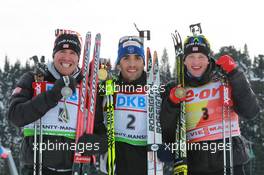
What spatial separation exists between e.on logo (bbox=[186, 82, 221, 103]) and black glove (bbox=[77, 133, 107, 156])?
4.07 feet

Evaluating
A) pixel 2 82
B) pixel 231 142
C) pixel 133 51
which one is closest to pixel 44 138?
pixel 133 51

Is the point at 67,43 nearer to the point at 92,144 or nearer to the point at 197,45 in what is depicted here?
the point at 92,144

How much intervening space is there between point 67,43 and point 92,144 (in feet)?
4.51

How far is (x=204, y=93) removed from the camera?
621 cm

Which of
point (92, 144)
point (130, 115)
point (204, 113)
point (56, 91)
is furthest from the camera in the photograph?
point (130, 115)

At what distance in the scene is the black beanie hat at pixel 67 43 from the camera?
627 centimetres

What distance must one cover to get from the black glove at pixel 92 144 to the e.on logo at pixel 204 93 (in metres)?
1.24

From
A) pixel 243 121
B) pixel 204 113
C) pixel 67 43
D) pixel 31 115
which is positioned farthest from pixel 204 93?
pixel 243 121

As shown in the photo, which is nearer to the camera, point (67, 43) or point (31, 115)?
point (31, 115)

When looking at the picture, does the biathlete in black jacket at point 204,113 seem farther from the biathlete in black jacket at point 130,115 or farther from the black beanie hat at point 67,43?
the black beanie hat at point 67,43

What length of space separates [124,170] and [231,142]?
1.43 meters

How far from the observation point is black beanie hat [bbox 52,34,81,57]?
20.6 ft

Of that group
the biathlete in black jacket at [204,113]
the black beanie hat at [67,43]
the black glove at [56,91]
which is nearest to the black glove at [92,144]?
the black glove at [56,91]

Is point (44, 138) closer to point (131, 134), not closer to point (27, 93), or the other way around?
point (27, 93)
